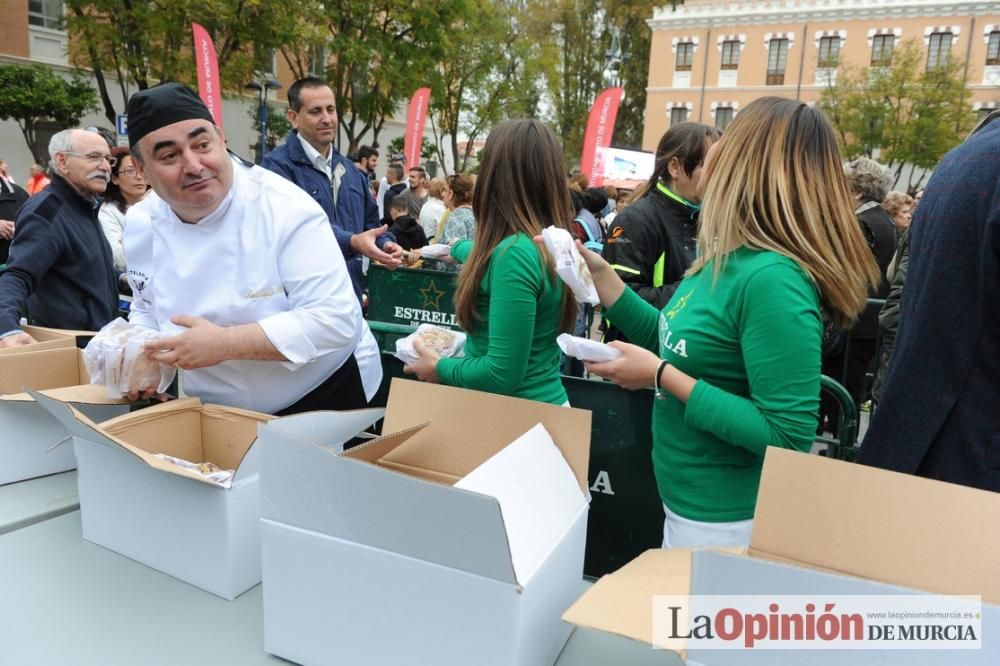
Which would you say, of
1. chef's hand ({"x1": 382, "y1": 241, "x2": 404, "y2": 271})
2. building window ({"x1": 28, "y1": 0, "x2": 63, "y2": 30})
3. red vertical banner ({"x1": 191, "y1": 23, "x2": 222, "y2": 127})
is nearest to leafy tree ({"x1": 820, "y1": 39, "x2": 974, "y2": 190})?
red vertical banner ({"x1": 191, "y1": 23, "x2": 222, "y2": 127})

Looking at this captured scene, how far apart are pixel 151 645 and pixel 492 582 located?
625mm

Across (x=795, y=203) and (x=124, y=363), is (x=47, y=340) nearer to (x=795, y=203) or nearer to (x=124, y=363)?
(x=124, y=363)

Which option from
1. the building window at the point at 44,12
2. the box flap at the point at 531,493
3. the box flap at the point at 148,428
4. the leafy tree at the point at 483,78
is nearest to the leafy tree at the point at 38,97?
the building window at the point at 44,12

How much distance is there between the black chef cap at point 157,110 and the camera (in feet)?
5.06

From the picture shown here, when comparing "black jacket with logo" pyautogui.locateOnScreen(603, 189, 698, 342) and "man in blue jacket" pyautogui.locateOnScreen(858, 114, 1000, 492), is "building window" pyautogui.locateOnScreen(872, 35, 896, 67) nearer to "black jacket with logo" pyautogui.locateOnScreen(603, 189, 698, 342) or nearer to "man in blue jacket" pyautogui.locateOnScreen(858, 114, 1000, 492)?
"black jacket with logo" pyautogui.locateOnScreen(603, 189, 698, 342)

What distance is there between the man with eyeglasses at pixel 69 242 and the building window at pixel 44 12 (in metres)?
22.0

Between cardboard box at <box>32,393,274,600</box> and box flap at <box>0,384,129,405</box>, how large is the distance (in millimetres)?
258

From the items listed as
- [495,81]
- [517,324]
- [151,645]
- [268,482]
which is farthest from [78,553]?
[495,81]

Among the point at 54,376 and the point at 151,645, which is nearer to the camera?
the point at 151,645

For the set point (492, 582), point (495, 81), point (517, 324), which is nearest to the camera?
point (492, 582)

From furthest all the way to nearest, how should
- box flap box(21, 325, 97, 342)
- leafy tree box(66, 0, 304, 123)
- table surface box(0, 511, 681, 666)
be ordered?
leafy tree box(66, 0, 304, 123) < box flap box(21, 325, 97, 342) < table surface box(0, 511, 681, 666)

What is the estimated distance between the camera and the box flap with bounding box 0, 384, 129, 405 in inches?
66.3

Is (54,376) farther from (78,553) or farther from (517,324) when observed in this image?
(517,324)

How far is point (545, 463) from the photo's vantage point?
111 cm
